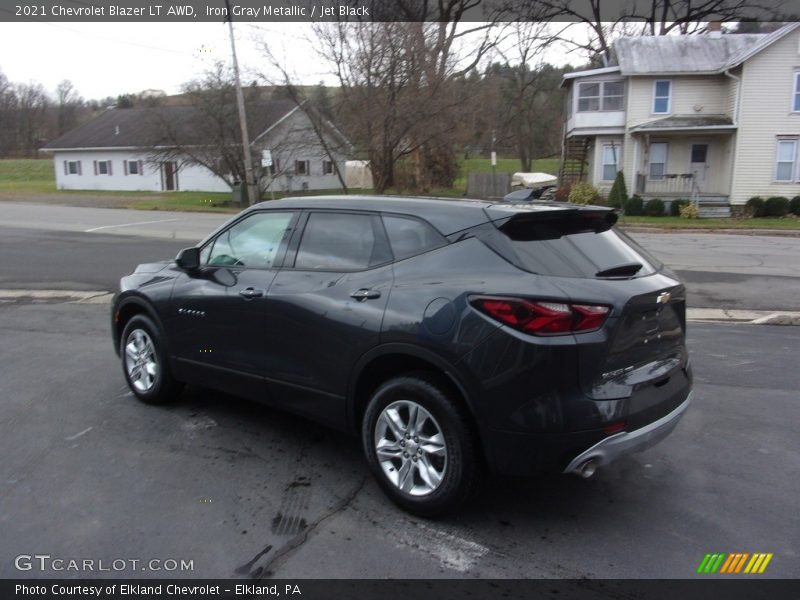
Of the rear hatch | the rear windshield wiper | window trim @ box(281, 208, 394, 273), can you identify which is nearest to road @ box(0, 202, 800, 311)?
the rear hatch

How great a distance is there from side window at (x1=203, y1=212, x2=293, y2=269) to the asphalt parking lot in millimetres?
1241

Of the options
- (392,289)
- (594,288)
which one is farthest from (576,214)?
(392,289)

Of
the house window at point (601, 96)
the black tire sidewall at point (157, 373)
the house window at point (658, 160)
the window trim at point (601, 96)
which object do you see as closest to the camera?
the black tire sidewall at point (157, 373)

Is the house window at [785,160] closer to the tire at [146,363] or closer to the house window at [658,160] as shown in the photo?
the house window at [658,160]

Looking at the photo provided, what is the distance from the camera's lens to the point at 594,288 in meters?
3.32

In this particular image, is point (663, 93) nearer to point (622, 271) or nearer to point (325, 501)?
point (622, 271)

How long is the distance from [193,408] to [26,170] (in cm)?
7006

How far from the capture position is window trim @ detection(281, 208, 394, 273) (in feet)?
12.9

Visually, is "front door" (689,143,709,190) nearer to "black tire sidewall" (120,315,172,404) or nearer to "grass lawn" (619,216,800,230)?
"grass lawn" (619,216,800,230)

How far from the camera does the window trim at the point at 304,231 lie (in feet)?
12.9

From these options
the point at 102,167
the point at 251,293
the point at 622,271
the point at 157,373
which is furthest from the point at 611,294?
the point at 102,167

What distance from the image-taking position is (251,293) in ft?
14.5

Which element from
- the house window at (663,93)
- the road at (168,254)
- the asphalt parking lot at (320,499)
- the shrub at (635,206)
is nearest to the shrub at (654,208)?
the shrub at (635,206)

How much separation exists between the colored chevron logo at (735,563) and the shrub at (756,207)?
28925 millimetres
